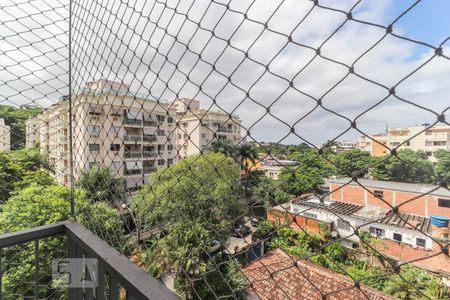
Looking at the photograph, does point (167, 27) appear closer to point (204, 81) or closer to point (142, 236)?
point (204, 81)

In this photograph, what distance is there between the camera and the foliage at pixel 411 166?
Result: 14.7 inches

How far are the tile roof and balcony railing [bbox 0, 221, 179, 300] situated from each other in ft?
0.86

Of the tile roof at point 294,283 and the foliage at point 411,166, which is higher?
the foliage at point 411,166

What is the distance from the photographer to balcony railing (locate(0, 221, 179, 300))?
600 mm

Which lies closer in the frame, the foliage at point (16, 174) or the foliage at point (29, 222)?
the foliage at point (29, 222)

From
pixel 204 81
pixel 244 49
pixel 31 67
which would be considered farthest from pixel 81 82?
pixel 244 49

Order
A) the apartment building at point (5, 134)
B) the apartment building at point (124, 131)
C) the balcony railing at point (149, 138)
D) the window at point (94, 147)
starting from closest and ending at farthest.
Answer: the apartment building at point (124, 131), the balcony railing at point (149, 138), the window at point (94, 147), the apartment building at point (5, 134)

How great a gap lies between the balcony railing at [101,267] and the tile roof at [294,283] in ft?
0.86

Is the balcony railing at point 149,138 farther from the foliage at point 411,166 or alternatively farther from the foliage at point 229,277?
the foliage at point 411,166

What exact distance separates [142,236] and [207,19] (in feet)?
3.19

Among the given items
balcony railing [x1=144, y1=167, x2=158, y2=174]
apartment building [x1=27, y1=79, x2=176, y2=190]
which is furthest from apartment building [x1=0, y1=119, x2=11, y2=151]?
balcony railing [x1=144, y1=167, x2=158, y2=174]

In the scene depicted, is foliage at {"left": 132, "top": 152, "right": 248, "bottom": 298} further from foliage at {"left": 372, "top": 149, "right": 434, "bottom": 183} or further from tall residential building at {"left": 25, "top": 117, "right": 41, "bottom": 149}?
tall residential building at {"left": 25, "top": 117, "right": 41, "bottom": 149}

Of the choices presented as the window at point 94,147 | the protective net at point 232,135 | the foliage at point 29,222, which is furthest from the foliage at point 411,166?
the foliage at point 29,222

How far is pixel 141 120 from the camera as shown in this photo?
3.68 ft
